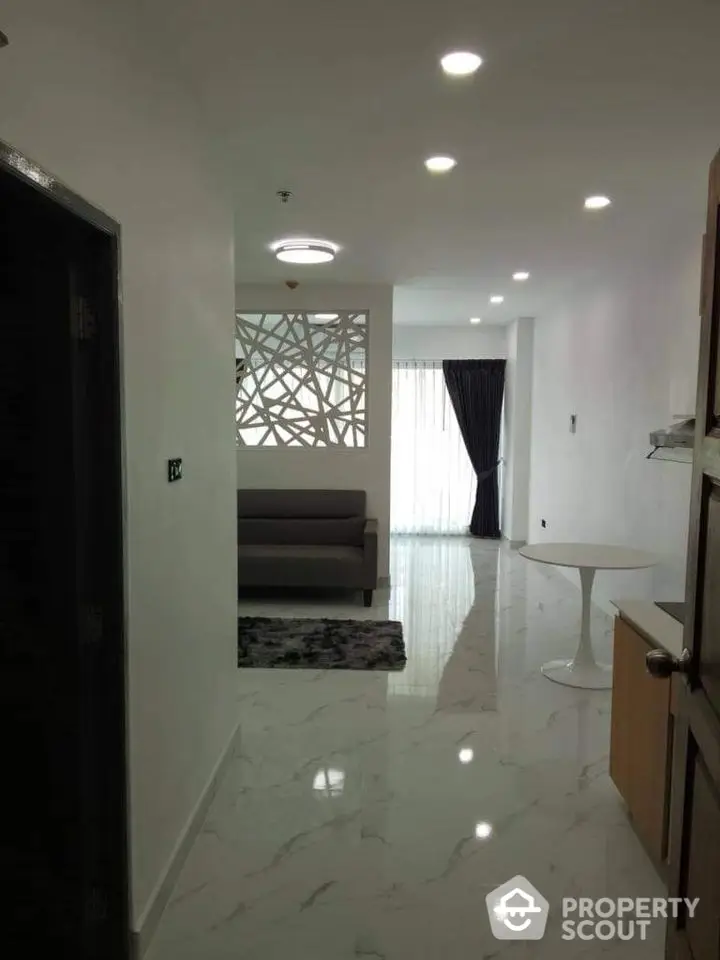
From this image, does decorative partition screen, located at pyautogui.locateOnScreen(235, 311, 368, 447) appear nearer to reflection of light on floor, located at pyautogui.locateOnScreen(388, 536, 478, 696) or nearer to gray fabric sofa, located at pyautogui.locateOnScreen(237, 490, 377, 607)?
gray fabric sofa, located at pyautogui.locateOnScreen(237, 490, 377, 607)

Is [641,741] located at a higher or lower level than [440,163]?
lower

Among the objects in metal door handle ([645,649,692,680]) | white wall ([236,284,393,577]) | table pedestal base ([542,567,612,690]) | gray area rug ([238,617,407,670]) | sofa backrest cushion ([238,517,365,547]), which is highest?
white wall ([236,284,393,577])

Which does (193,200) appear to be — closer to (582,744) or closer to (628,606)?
(628,606)

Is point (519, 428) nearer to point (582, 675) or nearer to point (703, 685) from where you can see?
point (582, 675)

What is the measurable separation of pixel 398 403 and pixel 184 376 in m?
6.50

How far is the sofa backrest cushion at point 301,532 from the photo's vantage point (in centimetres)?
589

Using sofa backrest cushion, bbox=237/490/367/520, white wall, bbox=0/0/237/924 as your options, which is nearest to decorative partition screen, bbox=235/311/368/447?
sofa backrest cushion, bbox=237/490/367/520

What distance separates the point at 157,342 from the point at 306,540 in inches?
156

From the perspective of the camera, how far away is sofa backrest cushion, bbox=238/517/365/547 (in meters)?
5.89

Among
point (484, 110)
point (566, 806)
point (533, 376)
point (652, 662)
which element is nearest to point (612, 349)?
point (533, 376)

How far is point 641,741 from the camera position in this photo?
7.80 feet

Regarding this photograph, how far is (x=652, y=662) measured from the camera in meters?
1.45

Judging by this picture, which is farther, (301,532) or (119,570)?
(301,532)

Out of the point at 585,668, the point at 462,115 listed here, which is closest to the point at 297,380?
the point at 585,668
